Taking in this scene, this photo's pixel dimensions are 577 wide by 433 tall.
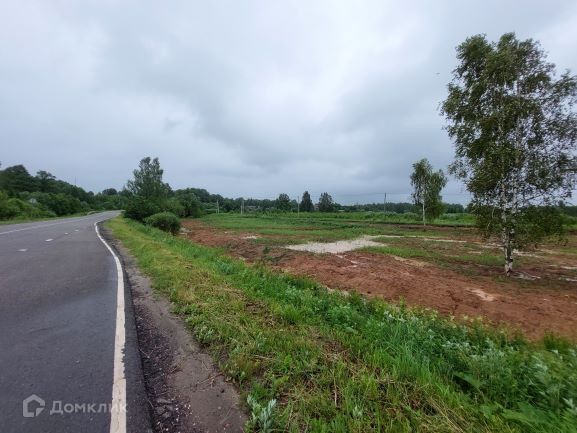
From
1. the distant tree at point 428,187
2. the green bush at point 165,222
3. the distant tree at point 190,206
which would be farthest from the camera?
the distant tree at point 190,206

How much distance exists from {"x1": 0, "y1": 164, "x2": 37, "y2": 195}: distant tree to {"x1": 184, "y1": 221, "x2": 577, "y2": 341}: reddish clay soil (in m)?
104

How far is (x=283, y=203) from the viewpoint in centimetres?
7662

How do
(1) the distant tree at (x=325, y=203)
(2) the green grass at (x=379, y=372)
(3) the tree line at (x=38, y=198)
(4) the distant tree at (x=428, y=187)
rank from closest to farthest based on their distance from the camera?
1. (2) the green grass at (x=379, y=372)
2. (4) the distant tree at (x=428, y=187)
3. (3) the tree line at (x=38, y=198)
4. (1) the distant tree at (x=325, y=203)

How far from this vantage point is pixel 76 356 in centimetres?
330

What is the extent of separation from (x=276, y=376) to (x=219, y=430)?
2.60 feet

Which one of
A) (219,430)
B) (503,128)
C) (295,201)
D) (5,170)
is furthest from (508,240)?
(5,170)

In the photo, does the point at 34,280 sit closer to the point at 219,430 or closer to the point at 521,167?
the point at 219,430

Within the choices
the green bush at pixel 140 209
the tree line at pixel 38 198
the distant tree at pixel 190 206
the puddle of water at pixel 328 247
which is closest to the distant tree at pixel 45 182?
the tree line at pixel 38 198

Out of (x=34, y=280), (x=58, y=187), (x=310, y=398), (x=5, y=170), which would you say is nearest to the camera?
(x=310, y=398)

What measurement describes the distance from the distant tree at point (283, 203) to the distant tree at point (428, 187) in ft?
155

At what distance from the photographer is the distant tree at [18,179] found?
7875 cm

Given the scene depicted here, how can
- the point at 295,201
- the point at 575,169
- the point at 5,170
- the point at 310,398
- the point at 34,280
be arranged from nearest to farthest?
the point at 310,398
the point at 34,280
the point at 575,169
the point at 295,201
the point at 5,170

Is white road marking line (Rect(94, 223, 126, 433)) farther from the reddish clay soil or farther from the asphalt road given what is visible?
the reddish clay soil

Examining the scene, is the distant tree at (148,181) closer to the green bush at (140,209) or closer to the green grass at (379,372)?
the green bush at (140,209)
